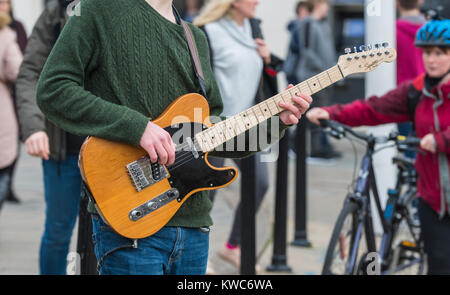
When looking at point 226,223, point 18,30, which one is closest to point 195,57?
point 226,223

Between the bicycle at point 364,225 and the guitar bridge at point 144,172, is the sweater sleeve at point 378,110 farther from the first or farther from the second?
the guitar bridge at point 144,172

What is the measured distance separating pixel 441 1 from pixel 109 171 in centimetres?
616

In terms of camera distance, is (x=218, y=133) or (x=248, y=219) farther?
(x=248, y=219)

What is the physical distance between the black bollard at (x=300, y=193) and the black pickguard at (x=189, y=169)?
3191 millimetres

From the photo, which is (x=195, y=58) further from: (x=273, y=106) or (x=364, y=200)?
(x=364, y=200)

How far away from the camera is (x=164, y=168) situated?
2.61m

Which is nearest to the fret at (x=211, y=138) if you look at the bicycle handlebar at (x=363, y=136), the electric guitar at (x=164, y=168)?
the electric guitar at (x=164, y=168)

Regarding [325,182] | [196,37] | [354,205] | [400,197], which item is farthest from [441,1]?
[196,37]

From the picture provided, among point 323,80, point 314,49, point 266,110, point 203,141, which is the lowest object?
point 203,141

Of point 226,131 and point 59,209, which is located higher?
point 226,131

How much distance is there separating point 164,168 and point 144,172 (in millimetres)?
Answer: 89

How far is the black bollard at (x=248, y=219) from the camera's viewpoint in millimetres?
4418

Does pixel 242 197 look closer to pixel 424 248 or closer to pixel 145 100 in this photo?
pixel 424 248

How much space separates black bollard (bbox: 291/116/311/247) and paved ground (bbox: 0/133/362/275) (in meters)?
0.12
